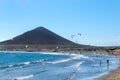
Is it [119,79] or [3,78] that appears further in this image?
[3,78]

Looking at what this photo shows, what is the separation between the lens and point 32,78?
49.1 meters

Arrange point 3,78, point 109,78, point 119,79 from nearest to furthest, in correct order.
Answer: point 119,79 → point 109,78 → point 3,78

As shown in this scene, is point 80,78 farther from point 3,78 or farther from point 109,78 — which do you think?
point 3,78

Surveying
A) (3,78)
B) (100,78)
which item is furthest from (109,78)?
(3,78)

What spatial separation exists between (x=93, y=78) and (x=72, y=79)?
2.64 metres

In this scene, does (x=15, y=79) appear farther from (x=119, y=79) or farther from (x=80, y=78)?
(x=119, y=79)

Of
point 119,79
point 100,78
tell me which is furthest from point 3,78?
point 119,79

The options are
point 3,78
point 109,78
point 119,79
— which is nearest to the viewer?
point 119,79

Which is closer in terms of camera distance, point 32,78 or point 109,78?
point 109,78

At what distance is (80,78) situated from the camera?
156 feet

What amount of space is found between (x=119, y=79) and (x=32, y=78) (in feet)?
40.9

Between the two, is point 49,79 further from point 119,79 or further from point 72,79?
point 119,79

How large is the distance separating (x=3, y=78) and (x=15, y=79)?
2.50 m

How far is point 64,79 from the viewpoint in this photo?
4616cm
